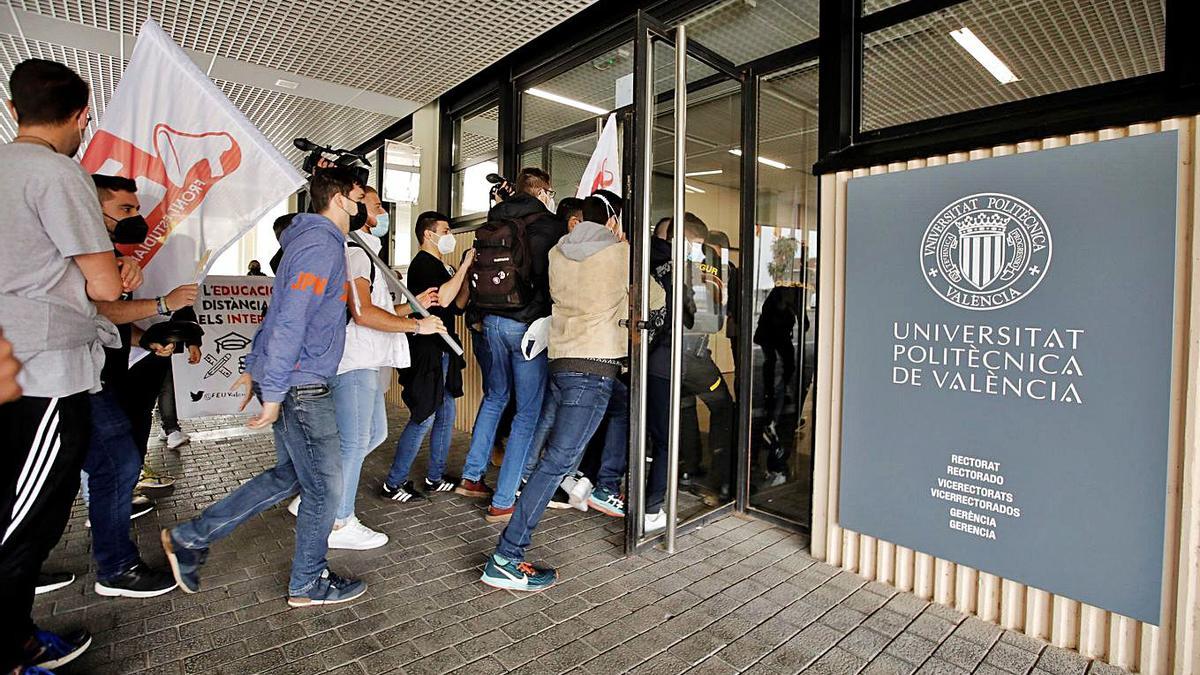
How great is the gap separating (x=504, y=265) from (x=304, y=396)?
1196mm

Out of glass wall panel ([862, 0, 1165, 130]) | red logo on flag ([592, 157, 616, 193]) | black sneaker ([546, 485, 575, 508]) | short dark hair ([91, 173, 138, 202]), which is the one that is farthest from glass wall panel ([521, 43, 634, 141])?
short dark hair ([91, 173, 138, 202])

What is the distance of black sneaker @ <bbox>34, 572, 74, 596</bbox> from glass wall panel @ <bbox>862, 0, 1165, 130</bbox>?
3.86 meters

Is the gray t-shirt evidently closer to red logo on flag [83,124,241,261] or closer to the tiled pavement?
red logo on flag [83,124,241,261]

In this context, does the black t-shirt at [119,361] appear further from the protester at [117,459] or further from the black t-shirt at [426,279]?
the black t-shirt at [426,279]

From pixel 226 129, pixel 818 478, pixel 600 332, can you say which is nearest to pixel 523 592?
pixel 600 332

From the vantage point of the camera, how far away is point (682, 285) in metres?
3.01

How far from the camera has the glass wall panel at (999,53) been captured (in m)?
2.22

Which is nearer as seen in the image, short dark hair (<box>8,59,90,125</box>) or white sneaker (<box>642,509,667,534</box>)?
short dark hair (<box>8,59,90,125</box>)

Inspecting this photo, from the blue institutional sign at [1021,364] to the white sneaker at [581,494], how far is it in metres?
1.42

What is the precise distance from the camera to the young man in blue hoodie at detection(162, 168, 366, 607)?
2.24 m

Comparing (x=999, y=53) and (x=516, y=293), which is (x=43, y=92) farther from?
(x=999, y=53)

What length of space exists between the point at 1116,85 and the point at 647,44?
67.8 inches

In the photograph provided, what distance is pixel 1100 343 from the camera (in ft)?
7.00

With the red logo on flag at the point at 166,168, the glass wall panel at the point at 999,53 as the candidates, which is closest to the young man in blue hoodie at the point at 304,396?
the red logo on flag at the point at 166,168
